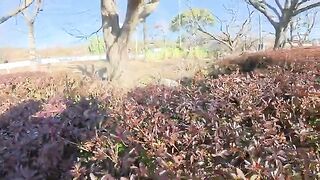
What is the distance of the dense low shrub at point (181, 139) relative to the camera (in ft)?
5.27

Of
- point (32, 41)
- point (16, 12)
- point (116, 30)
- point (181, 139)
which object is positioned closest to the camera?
point (181, 139)

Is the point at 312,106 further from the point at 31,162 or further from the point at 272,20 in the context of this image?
the point at 272,20

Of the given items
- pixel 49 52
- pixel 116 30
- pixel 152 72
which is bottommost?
pixel 152 72

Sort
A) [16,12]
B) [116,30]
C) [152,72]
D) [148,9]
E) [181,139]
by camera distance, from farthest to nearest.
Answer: [152,72] < [116,30] < [148,9] < [16,12] < [181,139]

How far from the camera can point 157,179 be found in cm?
159

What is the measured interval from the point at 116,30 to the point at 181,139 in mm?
8835

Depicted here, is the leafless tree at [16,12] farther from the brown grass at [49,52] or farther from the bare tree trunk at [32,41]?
the brown grass at [49,52]

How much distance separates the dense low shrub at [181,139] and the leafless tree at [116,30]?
750 centimetres

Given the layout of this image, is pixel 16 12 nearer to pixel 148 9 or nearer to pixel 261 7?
pixel 148 9

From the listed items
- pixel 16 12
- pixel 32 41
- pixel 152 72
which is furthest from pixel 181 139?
pixel 32 41

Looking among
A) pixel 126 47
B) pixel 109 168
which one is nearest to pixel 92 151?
pixel 109 168

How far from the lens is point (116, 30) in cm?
1041

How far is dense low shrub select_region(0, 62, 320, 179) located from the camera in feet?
5.27

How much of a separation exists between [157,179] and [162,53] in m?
21.3
